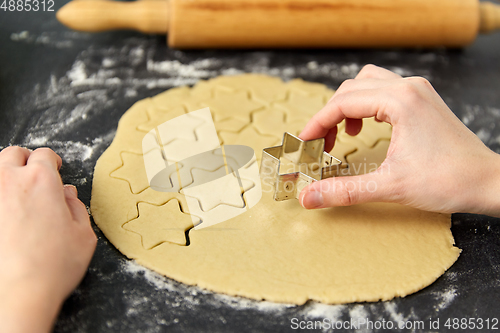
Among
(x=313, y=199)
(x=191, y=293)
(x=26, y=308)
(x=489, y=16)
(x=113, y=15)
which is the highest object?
(x=489, y=16)

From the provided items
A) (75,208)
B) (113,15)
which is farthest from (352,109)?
(113,15)

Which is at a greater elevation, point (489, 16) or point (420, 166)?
point (489, 16)

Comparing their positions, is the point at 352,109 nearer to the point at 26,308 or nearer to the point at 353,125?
the point at 353,125

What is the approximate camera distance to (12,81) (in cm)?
177

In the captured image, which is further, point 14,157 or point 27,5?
point 27,5

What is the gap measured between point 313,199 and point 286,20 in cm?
116

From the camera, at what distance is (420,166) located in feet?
3.60

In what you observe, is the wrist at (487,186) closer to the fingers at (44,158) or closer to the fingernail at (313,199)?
the fingernail at (313,199)

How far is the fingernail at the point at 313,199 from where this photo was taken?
3.57ft

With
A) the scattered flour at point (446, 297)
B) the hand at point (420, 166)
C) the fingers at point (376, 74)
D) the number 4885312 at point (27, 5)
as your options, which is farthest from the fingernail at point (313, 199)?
the number 4885312 at point (27, 5)

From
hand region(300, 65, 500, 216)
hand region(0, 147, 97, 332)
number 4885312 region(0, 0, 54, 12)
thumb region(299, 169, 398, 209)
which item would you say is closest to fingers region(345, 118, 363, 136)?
hand region(300, 65, 500, 216)

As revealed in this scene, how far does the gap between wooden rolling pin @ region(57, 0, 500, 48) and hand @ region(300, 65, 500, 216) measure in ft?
2.88

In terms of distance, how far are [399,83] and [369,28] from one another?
917mm

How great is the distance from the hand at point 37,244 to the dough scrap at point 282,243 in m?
0.16
